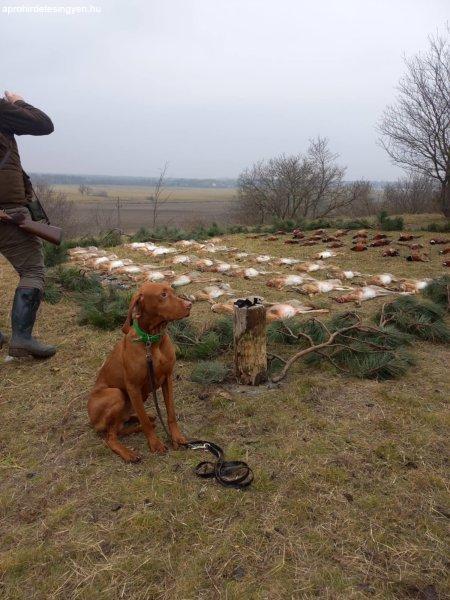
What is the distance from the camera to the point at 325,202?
84.0 feet

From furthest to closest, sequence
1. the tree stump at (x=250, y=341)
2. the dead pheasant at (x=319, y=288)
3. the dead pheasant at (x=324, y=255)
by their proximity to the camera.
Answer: the dead pheasant at (x=324, y=255) → the dead pheasant at (x=319, y=288) → the tree stump at (x=250, y=341)

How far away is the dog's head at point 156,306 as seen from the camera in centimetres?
260

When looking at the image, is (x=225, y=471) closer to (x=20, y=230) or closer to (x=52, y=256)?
(x=20, y=230)

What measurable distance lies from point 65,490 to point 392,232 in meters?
11.7

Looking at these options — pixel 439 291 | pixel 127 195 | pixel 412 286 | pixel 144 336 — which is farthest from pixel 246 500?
pixel 127 195

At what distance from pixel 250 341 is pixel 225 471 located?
4.15 feet

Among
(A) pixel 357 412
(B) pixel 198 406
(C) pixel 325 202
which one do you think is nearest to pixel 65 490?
(B) pixel 198 406

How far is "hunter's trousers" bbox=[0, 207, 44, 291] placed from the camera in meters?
4.17

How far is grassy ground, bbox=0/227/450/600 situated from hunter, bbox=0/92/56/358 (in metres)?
0.65

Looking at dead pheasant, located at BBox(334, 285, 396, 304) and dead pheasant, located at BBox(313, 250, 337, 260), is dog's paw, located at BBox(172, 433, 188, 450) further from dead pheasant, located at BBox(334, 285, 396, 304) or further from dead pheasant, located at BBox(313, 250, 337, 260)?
dead pheasant, located at BBox(313, 250, 337, 260)

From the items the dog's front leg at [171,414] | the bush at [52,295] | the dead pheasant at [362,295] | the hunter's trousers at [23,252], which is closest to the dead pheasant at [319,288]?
the dead pheasant at [362,295]

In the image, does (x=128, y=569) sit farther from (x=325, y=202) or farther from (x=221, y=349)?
(x=325, y=202)

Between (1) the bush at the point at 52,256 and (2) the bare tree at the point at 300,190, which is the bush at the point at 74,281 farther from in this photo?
(2) the bare tree at the point at 300,190

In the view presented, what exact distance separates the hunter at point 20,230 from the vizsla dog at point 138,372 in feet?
5.45
